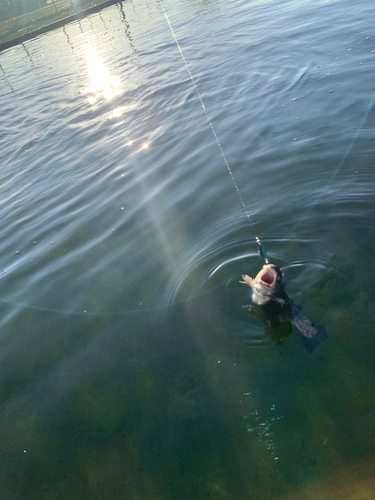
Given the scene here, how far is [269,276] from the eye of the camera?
445 centimetres

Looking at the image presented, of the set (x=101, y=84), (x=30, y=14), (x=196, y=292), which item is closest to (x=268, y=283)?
(x=196, y=292)

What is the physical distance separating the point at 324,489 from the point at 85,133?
35.4ft

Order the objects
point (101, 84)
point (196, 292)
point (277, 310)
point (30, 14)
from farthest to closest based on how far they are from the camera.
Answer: point (30, 14) → point (101, 84) → point (196, 292) → point (277, 310)

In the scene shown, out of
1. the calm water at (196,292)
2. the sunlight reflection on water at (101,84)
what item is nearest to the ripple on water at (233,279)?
the calm water at (196,292)

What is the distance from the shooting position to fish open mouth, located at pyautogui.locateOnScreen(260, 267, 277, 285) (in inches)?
174

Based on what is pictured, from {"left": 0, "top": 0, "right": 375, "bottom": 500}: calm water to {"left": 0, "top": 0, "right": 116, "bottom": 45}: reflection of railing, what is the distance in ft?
100.0

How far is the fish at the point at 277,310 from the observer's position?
4.41 metres

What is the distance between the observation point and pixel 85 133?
1131cm

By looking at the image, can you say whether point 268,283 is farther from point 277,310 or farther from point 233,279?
point 233,279

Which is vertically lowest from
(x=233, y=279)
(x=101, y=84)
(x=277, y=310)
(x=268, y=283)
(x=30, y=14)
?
(x=277, y=310)

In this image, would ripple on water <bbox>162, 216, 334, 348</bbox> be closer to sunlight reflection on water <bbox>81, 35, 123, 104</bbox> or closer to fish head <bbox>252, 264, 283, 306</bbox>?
fish head <bbox>252, 264, 283, 306</bbox>

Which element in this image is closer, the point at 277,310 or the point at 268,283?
the point at 268,283

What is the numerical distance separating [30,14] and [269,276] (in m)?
51.4

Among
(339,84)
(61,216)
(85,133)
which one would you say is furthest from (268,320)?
(85,133)
